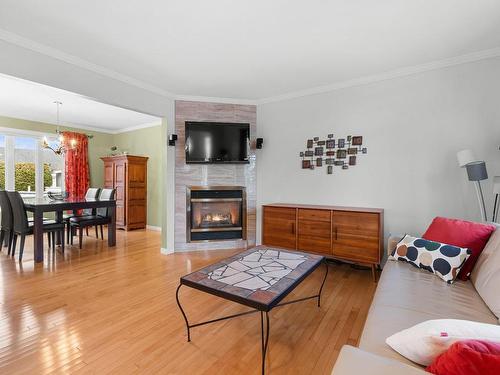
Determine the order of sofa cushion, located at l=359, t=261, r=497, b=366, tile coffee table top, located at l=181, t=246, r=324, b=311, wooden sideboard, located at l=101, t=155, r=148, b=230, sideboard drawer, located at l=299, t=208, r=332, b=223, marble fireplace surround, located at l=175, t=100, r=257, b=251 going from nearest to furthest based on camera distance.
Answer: sofa cushion, located at l=359, t=261, r=497, b=366 → tile coffee table top, located at l=181, t=246, r=324, b=311 → sideboard drawer, located at l=299, t=208, r=332, b=223 → marble fireplace surround, located at l=175, t=100, r=257, b=251 → wooden sideboard, located at l=101, t=155, r=148, b=230

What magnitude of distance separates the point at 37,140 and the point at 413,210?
278 inches

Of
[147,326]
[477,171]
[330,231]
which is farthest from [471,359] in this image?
[330,231]

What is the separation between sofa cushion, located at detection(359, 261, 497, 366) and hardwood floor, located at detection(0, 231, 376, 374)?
1.60 feet

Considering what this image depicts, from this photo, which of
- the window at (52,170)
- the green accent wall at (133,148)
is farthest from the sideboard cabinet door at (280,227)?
the window at (52,170)

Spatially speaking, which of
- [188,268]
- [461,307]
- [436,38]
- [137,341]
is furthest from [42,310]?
[436,38]

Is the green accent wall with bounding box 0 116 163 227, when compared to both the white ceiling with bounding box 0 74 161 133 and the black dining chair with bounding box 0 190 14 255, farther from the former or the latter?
the black dining chair with bounding box 0 190 14 255

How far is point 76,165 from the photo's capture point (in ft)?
19.5

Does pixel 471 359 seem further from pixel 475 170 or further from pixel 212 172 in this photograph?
pixel 212 172

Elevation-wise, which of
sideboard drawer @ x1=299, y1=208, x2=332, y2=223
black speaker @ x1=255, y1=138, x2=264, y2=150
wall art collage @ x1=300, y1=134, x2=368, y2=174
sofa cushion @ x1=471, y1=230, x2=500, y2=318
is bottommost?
sofa cushion @ x1=471, y1=230, x2=500, y2=318

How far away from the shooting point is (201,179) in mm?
4137

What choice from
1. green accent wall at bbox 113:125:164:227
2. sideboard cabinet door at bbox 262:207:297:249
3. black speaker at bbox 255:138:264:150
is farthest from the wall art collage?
green accent wall at bbox 113:125:164:227

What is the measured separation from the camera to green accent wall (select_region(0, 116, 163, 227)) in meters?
5.66

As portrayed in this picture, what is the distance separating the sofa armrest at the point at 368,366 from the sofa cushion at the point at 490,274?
3.15 ft

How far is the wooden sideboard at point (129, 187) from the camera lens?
5637 millimetres
